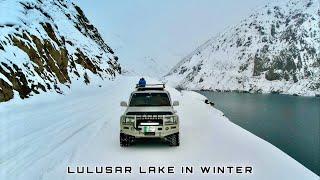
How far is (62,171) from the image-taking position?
451 inches

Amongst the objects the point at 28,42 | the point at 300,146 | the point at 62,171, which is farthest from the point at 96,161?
the point at 300,146

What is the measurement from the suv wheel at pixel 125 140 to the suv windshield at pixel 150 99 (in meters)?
1.69

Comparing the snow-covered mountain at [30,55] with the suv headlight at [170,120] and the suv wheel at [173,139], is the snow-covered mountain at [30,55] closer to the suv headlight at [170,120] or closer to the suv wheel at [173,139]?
the suv wheel at [173,139]

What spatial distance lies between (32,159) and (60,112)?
1256 centimetres

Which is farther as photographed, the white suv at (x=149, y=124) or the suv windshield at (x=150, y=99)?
the suv windshield at (x=150, y=99)

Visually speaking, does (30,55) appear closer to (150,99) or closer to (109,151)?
(150,99)

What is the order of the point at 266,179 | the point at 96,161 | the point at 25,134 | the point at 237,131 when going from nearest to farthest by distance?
the point at 266,179 < the point at 96,161 < the point at 25,134 < the point at 237,131

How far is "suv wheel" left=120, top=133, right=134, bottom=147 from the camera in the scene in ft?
48.4

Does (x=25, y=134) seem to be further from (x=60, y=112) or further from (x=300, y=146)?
(x=300, y=146)

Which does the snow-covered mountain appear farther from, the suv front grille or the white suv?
the suv front grille

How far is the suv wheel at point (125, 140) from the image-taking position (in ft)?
48.4

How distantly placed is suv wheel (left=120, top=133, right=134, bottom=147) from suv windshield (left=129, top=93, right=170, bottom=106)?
5.53 ft

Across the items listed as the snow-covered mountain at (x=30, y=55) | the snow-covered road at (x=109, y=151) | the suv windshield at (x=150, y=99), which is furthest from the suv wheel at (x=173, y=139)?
the snow-covered mountain at (x=30, y=55)

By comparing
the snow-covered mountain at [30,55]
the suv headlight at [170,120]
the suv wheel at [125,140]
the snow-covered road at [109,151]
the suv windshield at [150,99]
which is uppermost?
the snow-covered mountain at [30,55]
